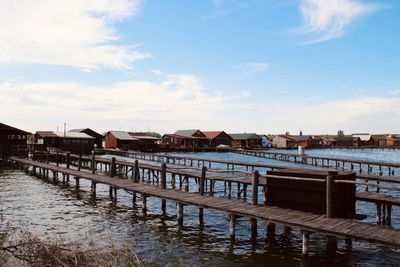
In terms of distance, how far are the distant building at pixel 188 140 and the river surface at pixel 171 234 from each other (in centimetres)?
7811

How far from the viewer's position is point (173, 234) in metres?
14.9

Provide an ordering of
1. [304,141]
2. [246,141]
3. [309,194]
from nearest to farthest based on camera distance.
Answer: [309,194] < [246,141] < [304,141]

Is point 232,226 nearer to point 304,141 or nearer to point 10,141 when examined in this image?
point 10,141

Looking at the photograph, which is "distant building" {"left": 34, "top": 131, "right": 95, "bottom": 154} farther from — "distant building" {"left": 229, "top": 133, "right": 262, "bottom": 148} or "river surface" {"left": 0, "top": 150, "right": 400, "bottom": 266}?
"distant building" {"left": 229, "top": 133, "right": 262, "bottom": 148}

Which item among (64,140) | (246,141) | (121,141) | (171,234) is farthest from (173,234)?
(246,141)

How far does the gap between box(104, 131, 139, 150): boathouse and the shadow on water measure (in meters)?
66.1

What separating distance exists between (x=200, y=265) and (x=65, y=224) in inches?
309

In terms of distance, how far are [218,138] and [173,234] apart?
93.0 m

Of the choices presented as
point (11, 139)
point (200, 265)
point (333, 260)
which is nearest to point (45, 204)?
point (200, 265)

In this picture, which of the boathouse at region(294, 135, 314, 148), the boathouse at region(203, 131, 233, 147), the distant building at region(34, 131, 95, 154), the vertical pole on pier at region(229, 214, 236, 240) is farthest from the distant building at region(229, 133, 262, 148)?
the vertical pole on pier at region(229, 214, 236, 240)

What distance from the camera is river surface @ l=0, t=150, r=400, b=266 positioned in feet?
39.5

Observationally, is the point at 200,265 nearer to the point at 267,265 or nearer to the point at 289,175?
the point at 267,265

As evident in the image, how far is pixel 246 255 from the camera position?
A: 12359 millimetres

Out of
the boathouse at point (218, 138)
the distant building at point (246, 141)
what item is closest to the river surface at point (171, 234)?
the boathouse at point (218, 138)
